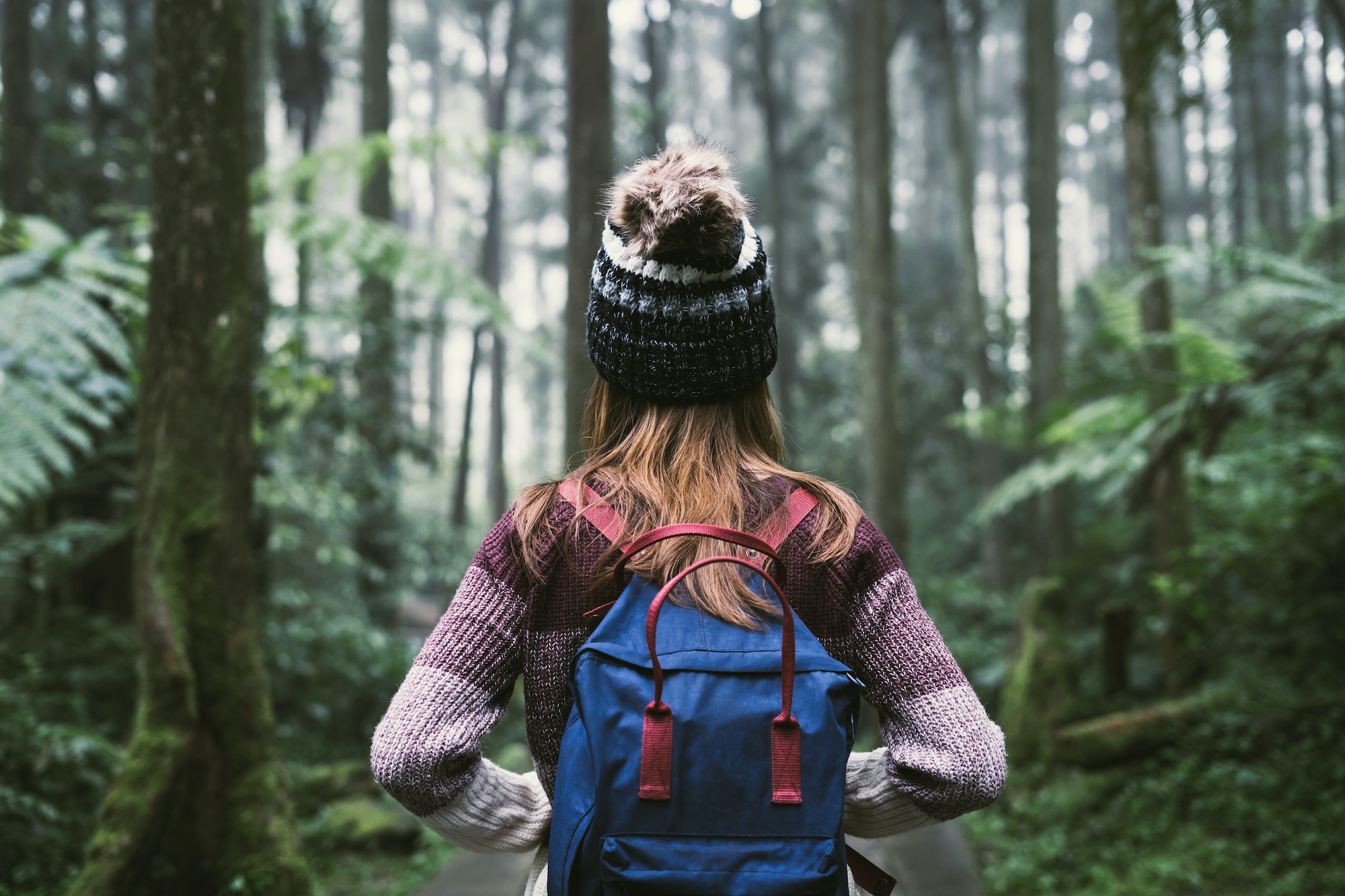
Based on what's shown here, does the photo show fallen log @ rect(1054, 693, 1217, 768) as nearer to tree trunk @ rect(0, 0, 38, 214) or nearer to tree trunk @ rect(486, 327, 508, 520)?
tree trunk @ rect(0, 0, 38, 214)

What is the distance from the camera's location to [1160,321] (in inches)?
325

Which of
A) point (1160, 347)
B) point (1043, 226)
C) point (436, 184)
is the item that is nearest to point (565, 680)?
point (1160, 347)

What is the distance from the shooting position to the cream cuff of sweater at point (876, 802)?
1.74 m

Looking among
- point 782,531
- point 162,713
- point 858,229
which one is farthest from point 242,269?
point 858,229

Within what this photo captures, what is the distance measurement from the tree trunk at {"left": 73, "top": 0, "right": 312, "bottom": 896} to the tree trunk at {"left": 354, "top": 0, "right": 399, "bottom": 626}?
12.6 ft

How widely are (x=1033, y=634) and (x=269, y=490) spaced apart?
6500mm

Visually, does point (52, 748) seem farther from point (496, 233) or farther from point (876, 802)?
point (496, 233)

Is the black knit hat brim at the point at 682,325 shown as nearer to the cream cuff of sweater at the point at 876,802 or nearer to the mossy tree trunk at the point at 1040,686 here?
the cream cuff of sweater at the point at 876,802

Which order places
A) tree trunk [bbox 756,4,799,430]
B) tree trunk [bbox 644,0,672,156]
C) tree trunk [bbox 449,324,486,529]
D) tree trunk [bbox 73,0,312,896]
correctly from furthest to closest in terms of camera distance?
tree trunk [bbox 644,0,672,156]
tree trunk [bbox 756,4,799,430]
tree trunk [bbox 449,324,486,529]
tree trunk [bbox 73,0,312,896]

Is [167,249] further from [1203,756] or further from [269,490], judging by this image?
Result: [1203,756]

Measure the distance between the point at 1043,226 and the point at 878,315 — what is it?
14.6 ft

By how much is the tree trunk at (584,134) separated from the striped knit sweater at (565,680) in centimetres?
542

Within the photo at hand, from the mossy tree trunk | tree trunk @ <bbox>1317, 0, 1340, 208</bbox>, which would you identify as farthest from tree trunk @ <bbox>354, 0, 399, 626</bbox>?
tree trunk @ <bbox>1317, 0, 1340, 208</bbox>

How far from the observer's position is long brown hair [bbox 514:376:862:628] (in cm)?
164
